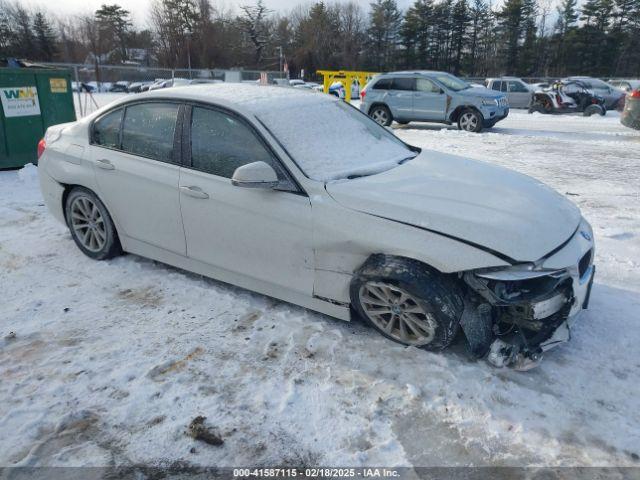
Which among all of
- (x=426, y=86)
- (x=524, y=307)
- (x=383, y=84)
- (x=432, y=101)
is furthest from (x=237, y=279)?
(x=383, y=84)

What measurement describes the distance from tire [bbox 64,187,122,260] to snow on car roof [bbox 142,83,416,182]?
1.18 m

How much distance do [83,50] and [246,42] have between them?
21808 millimetres

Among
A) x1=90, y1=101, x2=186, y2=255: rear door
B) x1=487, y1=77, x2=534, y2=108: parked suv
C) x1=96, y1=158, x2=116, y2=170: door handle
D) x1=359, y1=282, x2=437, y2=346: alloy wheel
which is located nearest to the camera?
x1=359, y1=282, x2=437, y2=346: alloy wheel

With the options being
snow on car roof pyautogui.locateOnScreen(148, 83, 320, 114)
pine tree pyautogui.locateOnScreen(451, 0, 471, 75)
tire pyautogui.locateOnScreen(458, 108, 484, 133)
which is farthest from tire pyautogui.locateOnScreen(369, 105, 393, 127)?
pine tree pyautogui.locateOnScreen(451, 0, 471, 75)

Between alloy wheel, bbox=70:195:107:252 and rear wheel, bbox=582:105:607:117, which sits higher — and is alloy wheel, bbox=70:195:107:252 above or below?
below

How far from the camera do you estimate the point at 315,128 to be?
373cm

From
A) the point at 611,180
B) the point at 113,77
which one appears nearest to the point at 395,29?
the point at 113,77

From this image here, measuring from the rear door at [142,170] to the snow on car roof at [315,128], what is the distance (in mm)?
268

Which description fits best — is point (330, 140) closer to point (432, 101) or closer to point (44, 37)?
point (432, 101)

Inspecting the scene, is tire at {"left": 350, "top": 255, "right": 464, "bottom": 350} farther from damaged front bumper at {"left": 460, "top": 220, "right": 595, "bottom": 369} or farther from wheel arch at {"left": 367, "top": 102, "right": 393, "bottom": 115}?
wheel arch at {"left": 367, "top": 102, "right": 393, "bottom": 115}

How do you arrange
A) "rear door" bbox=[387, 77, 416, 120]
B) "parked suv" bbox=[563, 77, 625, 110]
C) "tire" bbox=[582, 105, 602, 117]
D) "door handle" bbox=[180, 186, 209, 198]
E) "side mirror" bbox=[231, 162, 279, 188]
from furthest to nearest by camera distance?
1. "parked suv" bbox=[563, 77, 625, 110]
2. "tire" bbox=[582, 105, 602, 117]
3. "rear door" bbox=[387, 77, 416, 120]
4. "door handle" bbox=[180, 186, 209, 198]
5. "side mirror" bbox=[231, 162, 279, 188]

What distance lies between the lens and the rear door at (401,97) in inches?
574

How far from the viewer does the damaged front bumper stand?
2752 mm

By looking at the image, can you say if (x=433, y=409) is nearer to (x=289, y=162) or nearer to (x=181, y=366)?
(x=181, y=366)
